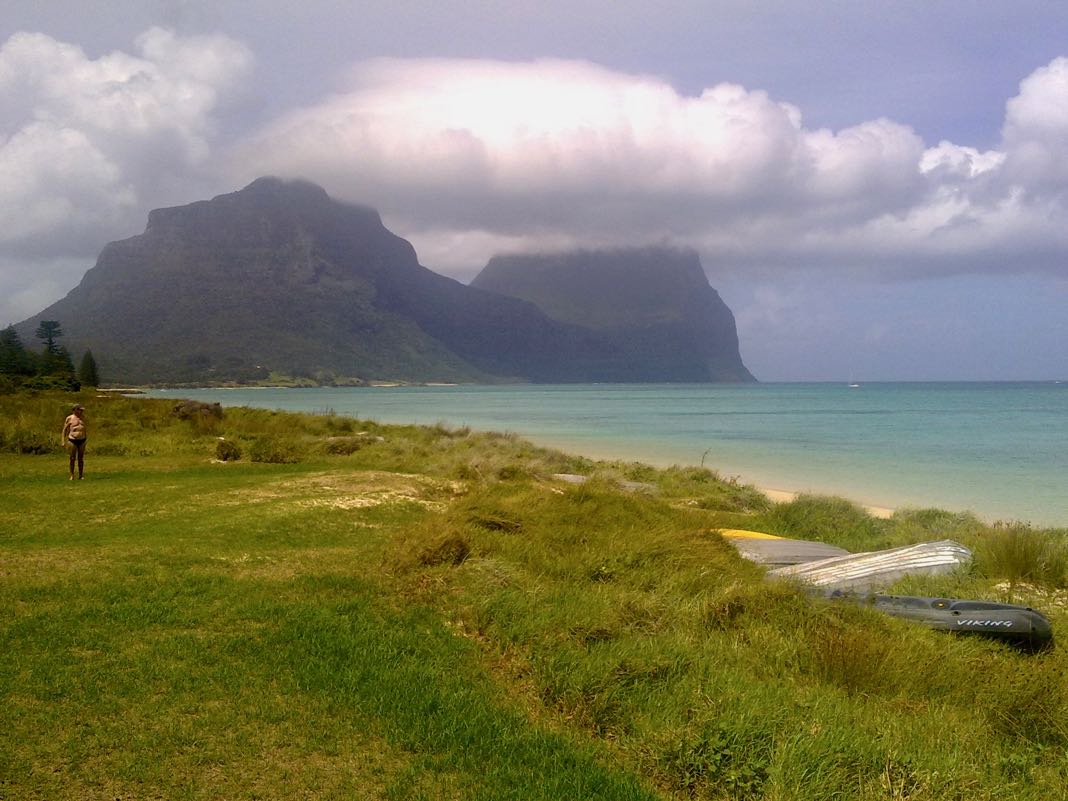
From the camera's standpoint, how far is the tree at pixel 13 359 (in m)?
62.2

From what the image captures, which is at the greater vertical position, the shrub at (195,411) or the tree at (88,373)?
the tree at (88,373)

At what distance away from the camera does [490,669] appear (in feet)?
19.1

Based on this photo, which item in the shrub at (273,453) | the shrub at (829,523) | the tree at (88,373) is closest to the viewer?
the shrub at (829,523)

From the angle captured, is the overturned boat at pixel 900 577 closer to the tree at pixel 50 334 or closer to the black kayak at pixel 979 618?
the black kayak at pixel 979 618

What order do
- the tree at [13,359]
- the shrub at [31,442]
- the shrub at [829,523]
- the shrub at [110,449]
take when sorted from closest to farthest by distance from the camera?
the shrub at [829,523]
the shrub at [31,442]
the shrub at [110,449]
the tree at [13,359]

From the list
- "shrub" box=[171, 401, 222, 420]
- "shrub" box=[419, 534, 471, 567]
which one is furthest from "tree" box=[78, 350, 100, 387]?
"shrub" box=[419, 534, 471, 567]

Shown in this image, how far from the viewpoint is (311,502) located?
38.8ft

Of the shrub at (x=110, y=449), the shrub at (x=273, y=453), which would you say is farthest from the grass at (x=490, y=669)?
the shrub at (x=110, y=449)

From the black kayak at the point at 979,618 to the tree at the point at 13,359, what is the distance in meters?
68.9

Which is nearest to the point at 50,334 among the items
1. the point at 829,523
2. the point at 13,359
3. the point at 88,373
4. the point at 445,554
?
the point at 88,373

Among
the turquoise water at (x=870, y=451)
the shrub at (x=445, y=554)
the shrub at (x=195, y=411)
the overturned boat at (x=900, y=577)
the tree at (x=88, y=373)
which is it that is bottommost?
the turquoise water at (x=870, y=451)

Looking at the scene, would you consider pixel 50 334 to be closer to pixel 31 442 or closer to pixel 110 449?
pixel 31 442

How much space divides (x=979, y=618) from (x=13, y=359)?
7623 cm

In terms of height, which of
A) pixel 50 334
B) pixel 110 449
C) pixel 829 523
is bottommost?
pixel 829 523
